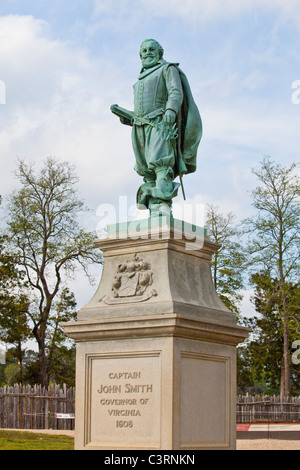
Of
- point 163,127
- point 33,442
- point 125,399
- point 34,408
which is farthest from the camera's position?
point 34,408

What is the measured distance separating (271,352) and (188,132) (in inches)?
1401

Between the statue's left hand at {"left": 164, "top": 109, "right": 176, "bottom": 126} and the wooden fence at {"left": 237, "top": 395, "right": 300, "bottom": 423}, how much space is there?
21032mm

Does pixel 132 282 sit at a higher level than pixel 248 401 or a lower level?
higher

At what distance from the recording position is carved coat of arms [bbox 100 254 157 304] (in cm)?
832

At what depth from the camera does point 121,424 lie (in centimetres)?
816

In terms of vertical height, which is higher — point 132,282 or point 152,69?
point 152,69

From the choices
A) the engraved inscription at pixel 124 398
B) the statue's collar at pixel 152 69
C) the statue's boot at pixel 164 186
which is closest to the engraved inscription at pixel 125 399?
the engraved inscription at pixel 124 398

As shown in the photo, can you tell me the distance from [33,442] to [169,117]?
10.0 m

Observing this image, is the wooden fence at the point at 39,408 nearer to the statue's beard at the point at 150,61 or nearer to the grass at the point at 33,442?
the grass at the point at 33,442

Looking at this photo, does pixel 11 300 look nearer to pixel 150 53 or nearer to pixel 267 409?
pixel 267 409

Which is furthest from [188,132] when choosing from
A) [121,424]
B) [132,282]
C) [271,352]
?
[271,352]

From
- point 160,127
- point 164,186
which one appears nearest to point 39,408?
point 164,186

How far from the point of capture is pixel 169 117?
8.94 meters
